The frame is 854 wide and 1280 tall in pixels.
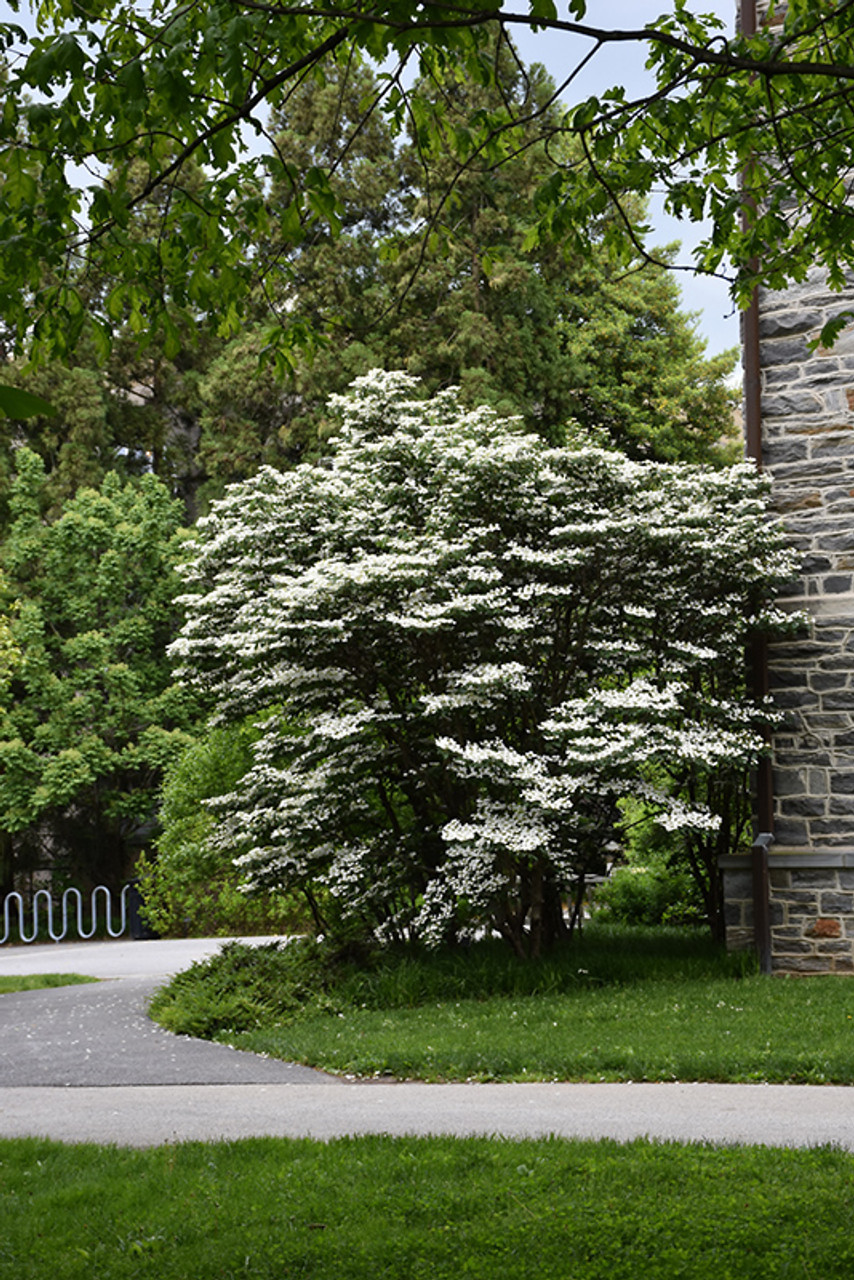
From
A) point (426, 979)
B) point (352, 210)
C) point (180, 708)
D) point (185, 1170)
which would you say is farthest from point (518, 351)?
point (185, 1170)

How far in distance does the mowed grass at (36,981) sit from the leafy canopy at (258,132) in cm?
992

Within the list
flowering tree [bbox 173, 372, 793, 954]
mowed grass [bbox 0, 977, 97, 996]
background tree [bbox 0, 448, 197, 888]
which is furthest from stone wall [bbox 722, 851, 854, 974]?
background tree [bbox 0, 448, 197, 888]

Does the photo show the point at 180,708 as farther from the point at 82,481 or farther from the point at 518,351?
the point at 518,351

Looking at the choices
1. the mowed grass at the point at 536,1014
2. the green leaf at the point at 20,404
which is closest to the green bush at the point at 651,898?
the mowed grass at the point at 536,1014

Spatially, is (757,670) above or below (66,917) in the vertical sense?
above

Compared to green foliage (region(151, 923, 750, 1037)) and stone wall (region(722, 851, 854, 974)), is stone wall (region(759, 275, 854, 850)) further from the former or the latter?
green foliage (region(151, 923, 750, 1037))

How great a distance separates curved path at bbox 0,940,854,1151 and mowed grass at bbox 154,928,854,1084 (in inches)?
9.3

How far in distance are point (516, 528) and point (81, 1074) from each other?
5.51 m

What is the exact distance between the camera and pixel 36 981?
13359mm

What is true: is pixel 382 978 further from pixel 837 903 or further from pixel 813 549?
pixel 813 549

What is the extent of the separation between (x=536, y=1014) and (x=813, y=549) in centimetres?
466

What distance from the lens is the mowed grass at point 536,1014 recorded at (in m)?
6.89

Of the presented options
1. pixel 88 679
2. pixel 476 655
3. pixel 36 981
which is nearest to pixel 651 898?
pixel 476 655

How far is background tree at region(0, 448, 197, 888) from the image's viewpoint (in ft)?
73.2
